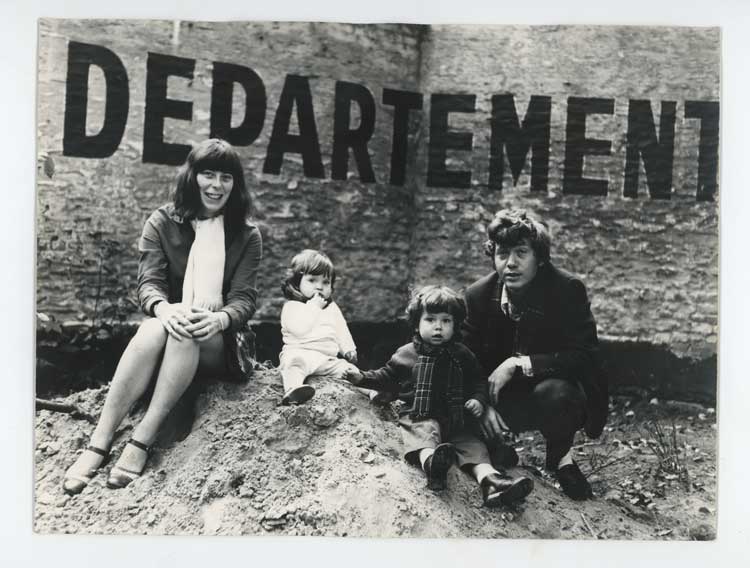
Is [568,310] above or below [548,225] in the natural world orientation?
below

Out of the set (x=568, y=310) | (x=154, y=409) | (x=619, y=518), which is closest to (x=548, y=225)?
(x=568, y=310)

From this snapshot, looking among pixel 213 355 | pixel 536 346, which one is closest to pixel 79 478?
pixel 213 355

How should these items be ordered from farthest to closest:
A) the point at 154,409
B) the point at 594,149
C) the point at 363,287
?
the point at 363,287 < the point at 594,149 < the point at 154,409

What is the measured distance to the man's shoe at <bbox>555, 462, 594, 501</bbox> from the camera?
5066 millimetres

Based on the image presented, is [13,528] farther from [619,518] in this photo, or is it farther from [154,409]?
[619,518]

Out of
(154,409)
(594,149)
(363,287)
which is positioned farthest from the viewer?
(363,287)

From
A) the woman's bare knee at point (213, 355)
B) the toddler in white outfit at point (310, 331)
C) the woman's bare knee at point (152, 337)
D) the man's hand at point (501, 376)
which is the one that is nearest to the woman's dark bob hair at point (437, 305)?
the man's hand at point (501, 376)

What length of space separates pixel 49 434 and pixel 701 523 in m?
4.08

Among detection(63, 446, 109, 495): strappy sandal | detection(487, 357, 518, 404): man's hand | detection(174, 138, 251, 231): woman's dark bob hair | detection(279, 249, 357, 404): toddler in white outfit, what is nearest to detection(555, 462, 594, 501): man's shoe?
detection(487, 357, 518, 404): man's hand

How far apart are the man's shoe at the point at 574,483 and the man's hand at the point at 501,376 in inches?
24.4

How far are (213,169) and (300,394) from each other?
1.51 metres

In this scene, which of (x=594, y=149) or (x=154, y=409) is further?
(x=594, y=149)

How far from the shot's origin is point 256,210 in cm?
550

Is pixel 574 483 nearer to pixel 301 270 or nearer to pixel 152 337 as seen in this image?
pixel 301 270
